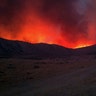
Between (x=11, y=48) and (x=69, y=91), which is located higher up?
(x=11, y=48)

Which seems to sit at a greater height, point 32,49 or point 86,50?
point 32,49

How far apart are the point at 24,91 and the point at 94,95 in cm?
560

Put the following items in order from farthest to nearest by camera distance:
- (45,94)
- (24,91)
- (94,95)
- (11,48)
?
(11,48) < (24,91) < (45,94) < (94,95)

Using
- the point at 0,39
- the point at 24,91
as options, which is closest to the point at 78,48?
the point at 0,39

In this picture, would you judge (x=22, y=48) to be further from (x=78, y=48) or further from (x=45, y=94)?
(x=45, y=94)

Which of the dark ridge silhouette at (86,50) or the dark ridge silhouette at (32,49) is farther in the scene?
the dark ridge silhouette at (86,50)

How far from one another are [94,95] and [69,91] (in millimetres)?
2354

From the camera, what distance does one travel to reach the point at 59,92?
747 inches

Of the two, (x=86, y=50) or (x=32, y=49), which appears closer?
(x=86, y=50)

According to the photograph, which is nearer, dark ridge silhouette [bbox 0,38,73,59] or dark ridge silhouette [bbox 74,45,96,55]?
dark ridge silhouette [bbox 0,38,73,59]

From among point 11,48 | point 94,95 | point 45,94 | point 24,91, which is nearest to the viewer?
point 94,95

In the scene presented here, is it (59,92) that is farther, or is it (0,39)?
(0,39)

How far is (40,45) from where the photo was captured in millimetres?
109500

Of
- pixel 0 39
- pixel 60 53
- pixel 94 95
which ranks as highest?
pixel 0 39
